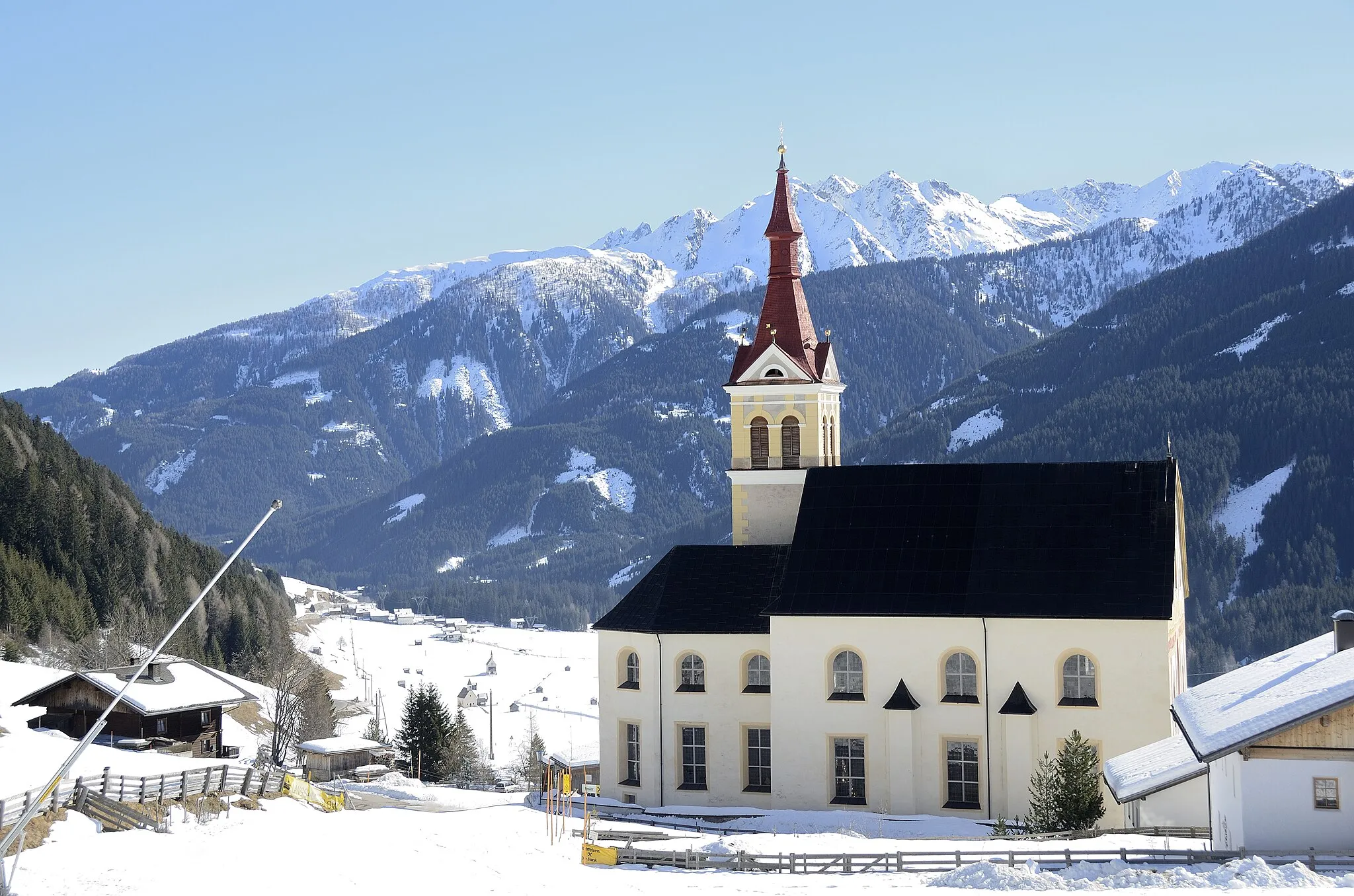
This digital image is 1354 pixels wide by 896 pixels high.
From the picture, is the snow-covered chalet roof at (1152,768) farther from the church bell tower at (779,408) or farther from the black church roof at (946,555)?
the church bell tower at (779,408)

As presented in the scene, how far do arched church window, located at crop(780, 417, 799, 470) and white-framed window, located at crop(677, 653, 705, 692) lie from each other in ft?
31.0

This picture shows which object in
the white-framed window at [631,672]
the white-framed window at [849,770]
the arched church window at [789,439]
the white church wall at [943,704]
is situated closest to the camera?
the white church wall at [943,704]

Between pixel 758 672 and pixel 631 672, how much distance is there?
5122mm

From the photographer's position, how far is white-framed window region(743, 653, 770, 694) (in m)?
57.3

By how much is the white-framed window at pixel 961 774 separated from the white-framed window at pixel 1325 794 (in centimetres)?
1795

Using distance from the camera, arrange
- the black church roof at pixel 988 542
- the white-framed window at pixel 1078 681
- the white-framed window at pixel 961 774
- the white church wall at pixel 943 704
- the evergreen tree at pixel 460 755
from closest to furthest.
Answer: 1. the white church wall at pixel 943 704
2. the white-framed window at pixel 1078 681
3. the black church roof at pixel 988 542
4. the white-framed window at pixel 961 774
5. the evergreen tree at pixel 460 755

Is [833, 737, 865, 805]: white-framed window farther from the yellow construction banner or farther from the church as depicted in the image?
the yellow construction banner

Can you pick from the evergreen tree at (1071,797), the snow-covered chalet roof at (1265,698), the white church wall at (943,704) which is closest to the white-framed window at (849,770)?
the white church wall at (943,704)

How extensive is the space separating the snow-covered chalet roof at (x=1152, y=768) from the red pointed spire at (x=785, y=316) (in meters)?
20.8

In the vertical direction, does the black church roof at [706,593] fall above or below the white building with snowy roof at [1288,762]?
above

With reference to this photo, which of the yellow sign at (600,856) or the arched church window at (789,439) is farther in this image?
the arched church window at (789,439)

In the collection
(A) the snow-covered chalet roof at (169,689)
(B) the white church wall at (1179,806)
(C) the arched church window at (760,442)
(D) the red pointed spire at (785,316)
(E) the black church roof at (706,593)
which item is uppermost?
(D) the red pointed spire at (785,316)

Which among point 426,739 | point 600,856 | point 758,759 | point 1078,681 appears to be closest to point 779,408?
point 758,759

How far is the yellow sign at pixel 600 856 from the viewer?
42.8m
